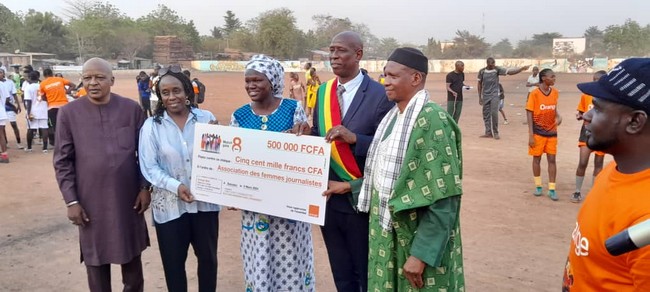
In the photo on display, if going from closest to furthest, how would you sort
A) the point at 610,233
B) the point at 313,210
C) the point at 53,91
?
the point at 610,233 → the point at 313,210 → the point at 53,91

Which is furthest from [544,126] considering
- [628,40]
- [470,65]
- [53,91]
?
[628,40]

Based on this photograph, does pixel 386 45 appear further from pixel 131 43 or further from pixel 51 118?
pixel 51 118

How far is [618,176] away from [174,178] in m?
2.65

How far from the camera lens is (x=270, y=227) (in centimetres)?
332

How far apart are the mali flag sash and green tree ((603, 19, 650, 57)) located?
2715 inches

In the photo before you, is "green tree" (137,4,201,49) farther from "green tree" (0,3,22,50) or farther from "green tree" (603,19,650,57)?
"green tree" (603,19,650,57)

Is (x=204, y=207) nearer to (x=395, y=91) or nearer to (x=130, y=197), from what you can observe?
(x=130, y=197)

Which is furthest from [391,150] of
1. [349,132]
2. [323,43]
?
[323,43]

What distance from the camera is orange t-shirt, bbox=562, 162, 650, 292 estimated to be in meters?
1.51

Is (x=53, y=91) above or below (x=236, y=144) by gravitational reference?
→ above

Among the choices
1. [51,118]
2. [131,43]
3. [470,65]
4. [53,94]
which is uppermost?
[131,43]

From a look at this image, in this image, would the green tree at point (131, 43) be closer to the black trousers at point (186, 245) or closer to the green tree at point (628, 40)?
the green tree at point (628, 40)

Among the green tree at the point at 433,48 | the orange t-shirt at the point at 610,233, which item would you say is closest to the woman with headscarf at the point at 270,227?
the orange t-shirt at the point at 610,233

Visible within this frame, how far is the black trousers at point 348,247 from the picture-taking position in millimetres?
3213
